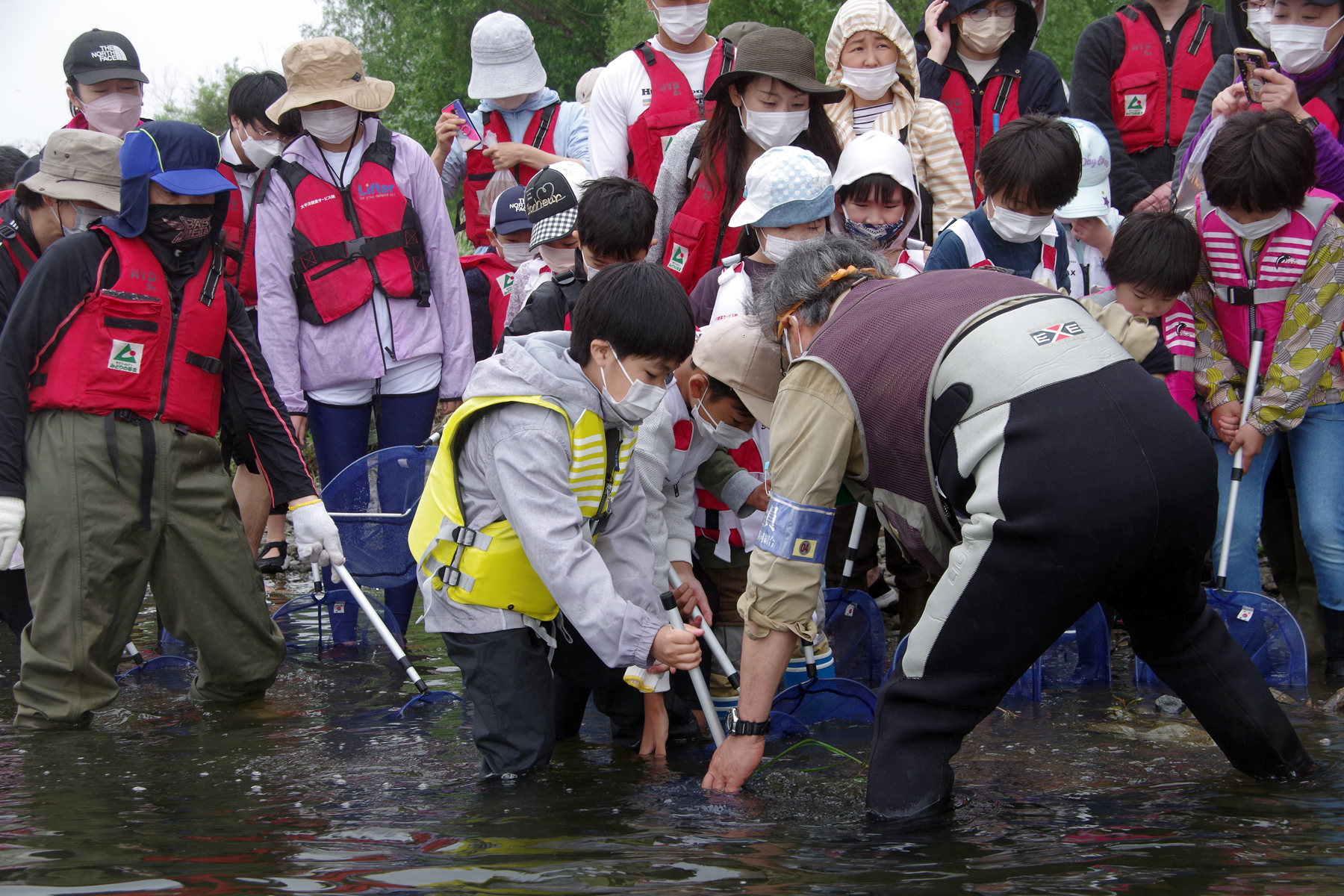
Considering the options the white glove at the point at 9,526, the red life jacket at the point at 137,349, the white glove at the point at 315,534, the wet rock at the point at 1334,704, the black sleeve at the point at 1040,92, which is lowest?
the wet rock at the point at 1334,704

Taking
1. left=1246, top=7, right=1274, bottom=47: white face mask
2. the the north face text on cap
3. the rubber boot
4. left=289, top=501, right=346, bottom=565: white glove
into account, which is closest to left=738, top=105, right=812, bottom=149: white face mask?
left=1246, top=7, right=1274, bottom=47: white face mask

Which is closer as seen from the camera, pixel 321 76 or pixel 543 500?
pixel 543 500

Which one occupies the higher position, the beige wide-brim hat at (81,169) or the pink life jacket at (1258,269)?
the beige wide-brim hat at (81,169)

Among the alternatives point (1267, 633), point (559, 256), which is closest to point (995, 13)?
point (559, 256)

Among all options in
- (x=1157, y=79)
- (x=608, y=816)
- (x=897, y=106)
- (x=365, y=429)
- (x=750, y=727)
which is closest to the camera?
(x=750, y=727)

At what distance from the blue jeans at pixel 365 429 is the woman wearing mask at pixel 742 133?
1.31 metres

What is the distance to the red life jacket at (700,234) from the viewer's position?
15.8ft

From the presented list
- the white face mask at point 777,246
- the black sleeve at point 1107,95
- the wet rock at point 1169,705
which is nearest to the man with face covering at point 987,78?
the black sleeve at point 1107,95

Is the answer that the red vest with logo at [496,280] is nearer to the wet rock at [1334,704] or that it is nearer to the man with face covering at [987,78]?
the man with face covering at [987,78]

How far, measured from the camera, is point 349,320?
5.12m

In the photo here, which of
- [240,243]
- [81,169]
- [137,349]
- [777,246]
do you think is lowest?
[137,349]

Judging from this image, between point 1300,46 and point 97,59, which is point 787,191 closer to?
point 1300,46

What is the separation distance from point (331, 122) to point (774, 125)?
1910 mm

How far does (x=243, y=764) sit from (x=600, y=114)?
11.0ft
